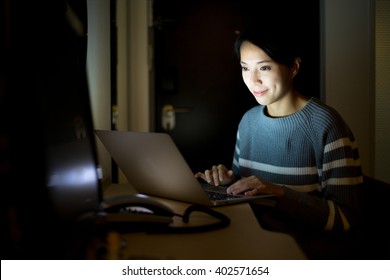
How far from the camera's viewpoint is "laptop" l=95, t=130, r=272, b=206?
959mm

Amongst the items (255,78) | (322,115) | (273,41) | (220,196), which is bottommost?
(220,196)

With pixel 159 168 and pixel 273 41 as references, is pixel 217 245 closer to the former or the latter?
pixel 159 168

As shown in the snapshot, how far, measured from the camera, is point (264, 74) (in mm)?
1452

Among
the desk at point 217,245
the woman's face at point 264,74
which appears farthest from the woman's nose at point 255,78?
the desk at point 217,245

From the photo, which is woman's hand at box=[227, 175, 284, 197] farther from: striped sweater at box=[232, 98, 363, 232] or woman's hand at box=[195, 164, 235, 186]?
woman's hand at box=[195, 164, 235, 186]

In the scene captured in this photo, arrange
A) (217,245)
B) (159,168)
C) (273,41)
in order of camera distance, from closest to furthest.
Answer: (217,245) → (159,168) → (273,41)

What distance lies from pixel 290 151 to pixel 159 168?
21.4 inches

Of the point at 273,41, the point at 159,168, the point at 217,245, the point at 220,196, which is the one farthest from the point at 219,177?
the point at 217,245

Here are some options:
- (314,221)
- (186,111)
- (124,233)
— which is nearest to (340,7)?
(186,111)

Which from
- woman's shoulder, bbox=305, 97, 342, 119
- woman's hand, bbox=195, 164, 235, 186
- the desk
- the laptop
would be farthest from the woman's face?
the desk

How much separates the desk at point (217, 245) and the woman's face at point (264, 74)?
2.30 feet

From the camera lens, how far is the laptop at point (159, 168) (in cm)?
96

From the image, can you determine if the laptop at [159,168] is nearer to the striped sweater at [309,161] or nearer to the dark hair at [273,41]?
the striped sweater at [309,161]

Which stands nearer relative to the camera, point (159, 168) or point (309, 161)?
point (159, 168)
